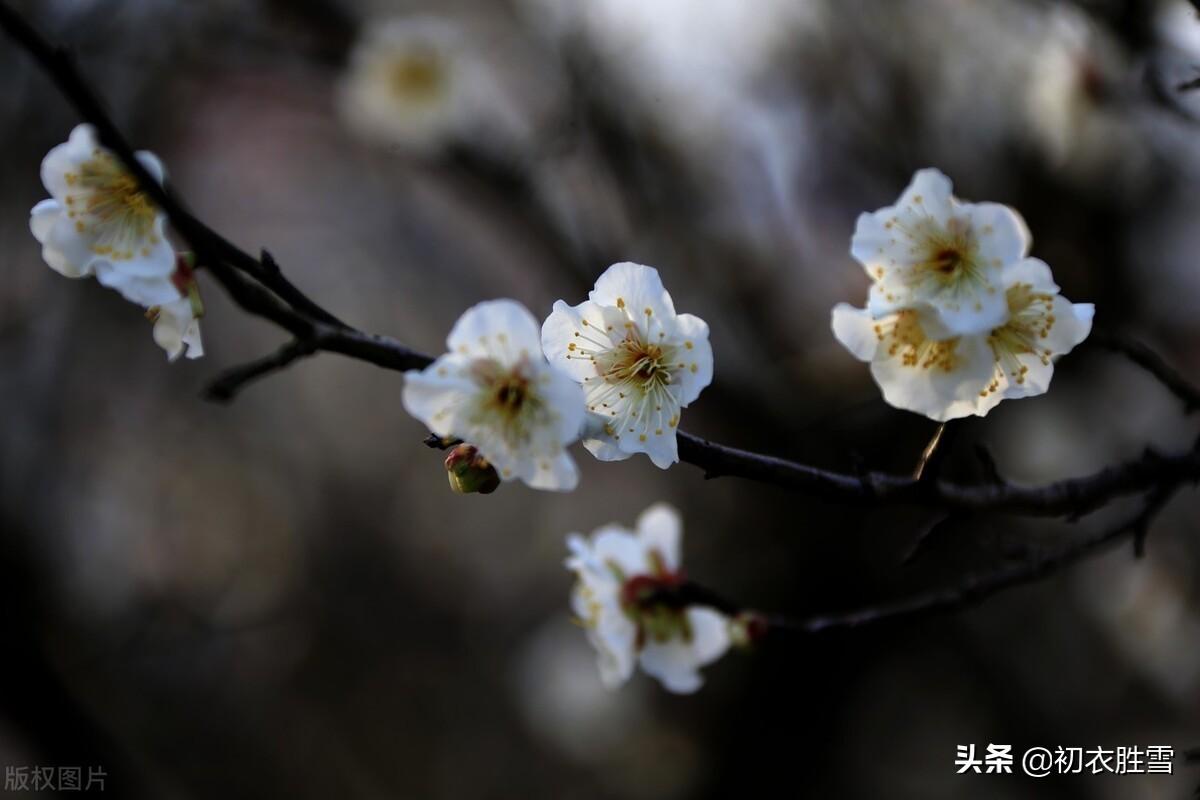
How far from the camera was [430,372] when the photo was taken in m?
0.75

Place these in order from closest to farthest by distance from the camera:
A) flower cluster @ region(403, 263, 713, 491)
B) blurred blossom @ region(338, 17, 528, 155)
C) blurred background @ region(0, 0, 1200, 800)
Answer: flower cluster @ region(403, 263, 713, 491)
blurred background @ region(0, 0, 1200, 800)
blurred blossom @ region(338, 17, 528, 155)

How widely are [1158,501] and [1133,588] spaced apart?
8.91 ft

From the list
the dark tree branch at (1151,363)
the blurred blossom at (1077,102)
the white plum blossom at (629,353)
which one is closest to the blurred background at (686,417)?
the blurred blossom at (1077,102)

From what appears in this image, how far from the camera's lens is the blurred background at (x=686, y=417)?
2.88 meters

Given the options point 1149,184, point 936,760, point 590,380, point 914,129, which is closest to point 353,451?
point 936,760

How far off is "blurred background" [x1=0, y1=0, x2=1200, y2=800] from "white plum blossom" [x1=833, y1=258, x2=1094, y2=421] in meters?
0.41

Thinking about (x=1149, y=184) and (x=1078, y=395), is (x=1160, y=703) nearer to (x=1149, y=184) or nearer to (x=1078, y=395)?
(x=1078, y=395)

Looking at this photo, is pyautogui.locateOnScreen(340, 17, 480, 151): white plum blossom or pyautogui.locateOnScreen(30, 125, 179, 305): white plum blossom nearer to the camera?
pyautogui.locateOnScreen(30, 125, 179, 305): white plum blossom

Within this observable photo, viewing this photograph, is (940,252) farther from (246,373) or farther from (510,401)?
(246,373)

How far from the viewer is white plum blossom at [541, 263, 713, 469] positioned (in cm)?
88

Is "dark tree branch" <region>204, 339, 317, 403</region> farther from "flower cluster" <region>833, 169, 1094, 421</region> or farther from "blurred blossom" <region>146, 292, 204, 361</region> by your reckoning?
"flower cluster" <region>833, 169, 1094, 421</region>

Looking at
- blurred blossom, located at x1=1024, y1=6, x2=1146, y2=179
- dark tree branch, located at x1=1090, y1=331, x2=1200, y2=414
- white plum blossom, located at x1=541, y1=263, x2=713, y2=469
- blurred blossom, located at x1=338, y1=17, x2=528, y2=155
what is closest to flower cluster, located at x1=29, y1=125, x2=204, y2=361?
white plum blossom, located at x1=541, y1=263, x2=713, y2=469

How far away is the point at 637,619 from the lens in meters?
1.26

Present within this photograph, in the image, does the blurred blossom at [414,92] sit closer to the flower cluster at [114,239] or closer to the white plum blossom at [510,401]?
the flower cluster at [114,239]
